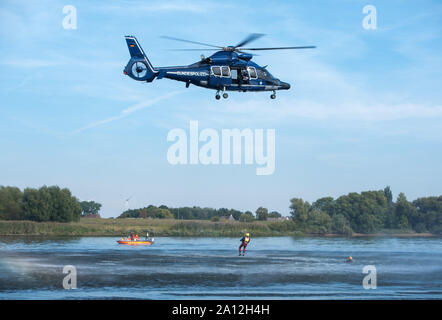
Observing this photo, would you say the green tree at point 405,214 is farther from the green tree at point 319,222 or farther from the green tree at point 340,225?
the green tree at point 319,222

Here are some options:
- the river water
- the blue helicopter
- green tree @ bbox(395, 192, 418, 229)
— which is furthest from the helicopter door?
green tree @ bbox(395, 192, 418, 229)

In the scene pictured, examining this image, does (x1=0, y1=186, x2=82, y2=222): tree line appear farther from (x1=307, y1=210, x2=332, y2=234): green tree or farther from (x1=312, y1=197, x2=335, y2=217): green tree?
(x1=312, y1=197, x2=335, y2=217): green tree

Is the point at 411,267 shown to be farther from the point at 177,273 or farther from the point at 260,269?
the point at 177,273

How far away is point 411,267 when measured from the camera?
42.5 m

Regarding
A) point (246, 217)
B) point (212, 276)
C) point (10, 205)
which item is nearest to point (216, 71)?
point (212, 276)

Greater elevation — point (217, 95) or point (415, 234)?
point (217, 95)

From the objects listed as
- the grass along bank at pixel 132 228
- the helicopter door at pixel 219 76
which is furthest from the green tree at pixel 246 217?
the helicopter door at pixel 219 76

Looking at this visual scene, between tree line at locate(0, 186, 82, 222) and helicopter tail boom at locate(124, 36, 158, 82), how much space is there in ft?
193

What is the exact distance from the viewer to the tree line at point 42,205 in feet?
306

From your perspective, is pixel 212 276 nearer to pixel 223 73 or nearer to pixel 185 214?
pixel 223 73
